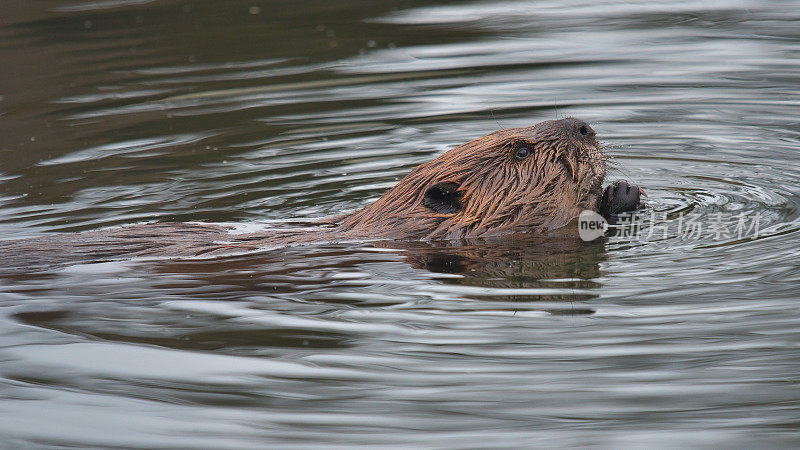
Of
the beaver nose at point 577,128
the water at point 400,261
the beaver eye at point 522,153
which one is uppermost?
the beaver nose at point 577,128

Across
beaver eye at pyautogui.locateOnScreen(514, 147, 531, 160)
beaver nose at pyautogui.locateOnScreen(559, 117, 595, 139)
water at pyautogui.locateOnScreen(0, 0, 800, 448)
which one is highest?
beaver nose at pyautogui.locateOnScreen(559, 117, 595, 139)

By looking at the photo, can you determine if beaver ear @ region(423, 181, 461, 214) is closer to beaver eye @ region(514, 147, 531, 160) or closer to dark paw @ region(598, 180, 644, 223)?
beaver eye @ region(514, 147, 531, 160)

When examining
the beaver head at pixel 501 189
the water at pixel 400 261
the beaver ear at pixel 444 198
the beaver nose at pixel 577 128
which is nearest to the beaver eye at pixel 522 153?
the beaver head at pixel 501 189

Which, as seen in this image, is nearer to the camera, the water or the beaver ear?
the water

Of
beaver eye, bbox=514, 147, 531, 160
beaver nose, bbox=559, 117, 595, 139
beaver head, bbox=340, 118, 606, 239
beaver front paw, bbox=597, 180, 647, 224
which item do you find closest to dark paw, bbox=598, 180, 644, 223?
beaver front paw, bbox=597, 180, 647, 224

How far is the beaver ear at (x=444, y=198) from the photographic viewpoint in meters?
5.44

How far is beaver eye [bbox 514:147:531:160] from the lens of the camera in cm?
553

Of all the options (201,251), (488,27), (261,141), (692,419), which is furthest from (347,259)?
(488,27)

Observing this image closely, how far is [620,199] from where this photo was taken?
5492 millimetres

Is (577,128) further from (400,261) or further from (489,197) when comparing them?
(400,261)

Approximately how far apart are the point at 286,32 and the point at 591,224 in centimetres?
571

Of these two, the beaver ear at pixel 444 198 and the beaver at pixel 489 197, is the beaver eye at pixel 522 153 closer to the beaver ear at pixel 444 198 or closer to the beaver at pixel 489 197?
the beaver at pixel 489 197

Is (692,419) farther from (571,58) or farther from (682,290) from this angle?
(571,58)

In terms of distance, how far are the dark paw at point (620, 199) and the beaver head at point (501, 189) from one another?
16 centimetres
